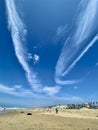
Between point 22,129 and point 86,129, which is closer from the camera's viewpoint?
point 22,129

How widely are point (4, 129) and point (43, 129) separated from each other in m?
4.23

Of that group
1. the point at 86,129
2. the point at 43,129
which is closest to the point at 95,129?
the point at 86,129

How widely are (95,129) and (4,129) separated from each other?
34.4 feet

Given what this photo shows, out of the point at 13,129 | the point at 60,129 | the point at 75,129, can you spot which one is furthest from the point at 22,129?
the point at 75,129

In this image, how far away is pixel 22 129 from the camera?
2228 cm

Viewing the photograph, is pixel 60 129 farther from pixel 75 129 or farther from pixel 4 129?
pixel 4 129

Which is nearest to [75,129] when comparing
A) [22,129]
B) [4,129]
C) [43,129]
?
[43,129]

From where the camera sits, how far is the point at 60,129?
76.8 ft

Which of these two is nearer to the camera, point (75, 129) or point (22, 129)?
point (22, 129)

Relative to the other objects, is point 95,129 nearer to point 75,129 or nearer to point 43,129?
point 75,129

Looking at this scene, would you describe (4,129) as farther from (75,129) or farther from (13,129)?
(75,129)

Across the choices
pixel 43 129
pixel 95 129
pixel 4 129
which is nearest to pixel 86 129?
pixel 95 129

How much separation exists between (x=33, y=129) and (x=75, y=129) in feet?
16.2

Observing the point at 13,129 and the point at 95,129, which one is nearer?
the point at 13,129
